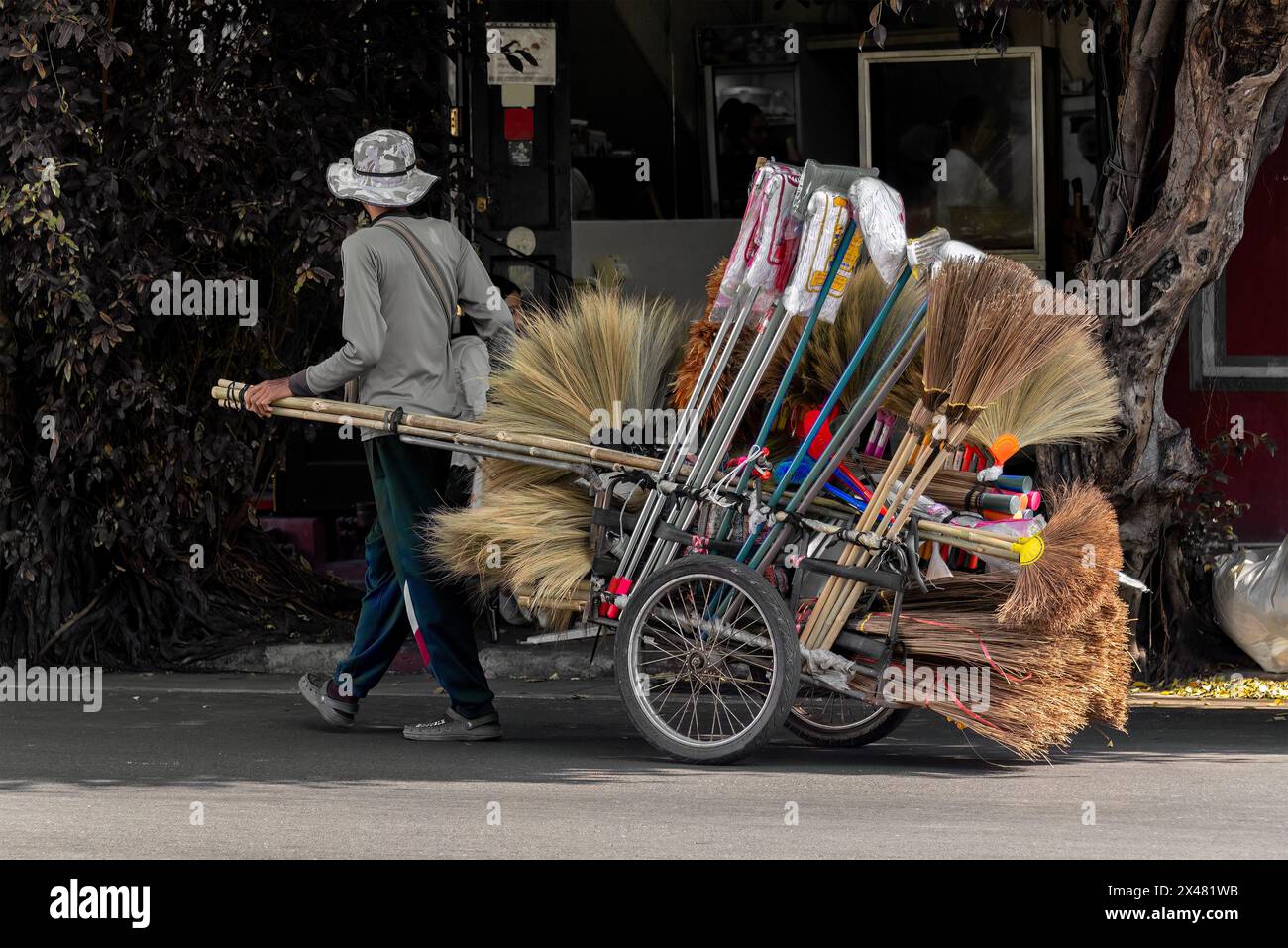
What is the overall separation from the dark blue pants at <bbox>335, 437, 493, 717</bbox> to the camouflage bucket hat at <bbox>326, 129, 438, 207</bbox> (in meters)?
0.83

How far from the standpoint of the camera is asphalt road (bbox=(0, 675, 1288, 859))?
472 centimetres

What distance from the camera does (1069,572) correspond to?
5320 mm

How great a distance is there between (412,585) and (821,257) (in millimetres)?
1766

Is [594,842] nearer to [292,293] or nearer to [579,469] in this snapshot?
[579,469]

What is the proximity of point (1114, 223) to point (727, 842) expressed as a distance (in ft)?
12.9

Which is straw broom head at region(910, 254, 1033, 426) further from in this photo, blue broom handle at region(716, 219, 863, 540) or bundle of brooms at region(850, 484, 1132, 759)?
bundle of brooms at region(850, 484, 1132, 759)

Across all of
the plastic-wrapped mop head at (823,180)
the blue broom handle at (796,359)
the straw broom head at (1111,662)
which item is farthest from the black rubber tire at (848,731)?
the plastic-wrapped mop head at (823,180)

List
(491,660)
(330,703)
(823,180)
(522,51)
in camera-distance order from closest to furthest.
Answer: (823,180), (330,703), (491,660), (522,51)

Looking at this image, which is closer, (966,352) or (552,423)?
(966,352)

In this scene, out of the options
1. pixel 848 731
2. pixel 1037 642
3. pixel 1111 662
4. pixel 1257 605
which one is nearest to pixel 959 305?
pixel 1037 642

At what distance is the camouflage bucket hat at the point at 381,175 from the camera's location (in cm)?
602

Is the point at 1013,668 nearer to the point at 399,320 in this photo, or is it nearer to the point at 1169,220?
the point at 399,320

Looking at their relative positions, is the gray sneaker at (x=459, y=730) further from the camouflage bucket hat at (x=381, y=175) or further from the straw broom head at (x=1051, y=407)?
the straw broom head at (x=1051, y=407)

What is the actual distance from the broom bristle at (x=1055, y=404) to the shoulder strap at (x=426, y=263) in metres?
1.82
